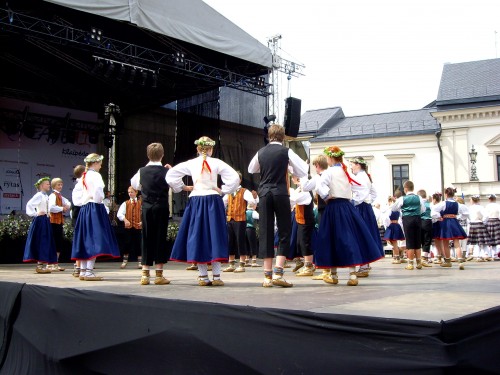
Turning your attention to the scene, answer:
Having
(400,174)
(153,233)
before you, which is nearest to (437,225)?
(153,233)

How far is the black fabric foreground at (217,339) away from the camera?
208 cm

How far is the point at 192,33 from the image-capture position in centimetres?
1153

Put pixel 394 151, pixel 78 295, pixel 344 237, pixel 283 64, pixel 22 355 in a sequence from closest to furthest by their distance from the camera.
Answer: pixel 78 295 → pixel 22 355 → pixel 344 237 → pixel 283 64 → pixel 394 151

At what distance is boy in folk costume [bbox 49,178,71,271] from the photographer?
8586 mm

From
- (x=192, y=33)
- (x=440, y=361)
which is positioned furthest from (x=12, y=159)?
(x=440, y=361)

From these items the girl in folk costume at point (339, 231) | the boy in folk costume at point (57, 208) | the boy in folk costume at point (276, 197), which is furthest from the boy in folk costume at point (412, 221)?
the boy in folk costume at point (57, 208)

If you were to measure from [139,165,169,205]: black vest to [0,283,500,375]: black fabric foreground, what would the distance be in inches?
75.3

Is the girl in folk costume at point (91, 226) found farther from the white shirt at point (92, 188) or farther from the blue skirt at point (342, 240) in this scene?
the blue skirt at point (342, 240)

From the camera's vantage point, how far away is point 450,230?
920 cm

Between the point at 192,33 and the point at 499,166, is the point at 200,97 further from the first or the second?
the point at 499,166

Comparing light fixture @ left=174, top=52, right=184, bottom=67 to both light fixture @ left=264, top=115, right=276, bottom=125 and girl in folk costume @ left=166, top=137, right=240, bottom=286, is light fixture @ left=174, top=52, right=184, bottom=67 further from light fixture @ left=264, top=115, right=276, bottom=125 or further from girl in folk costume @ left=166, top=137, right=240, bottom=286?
girl in folk costume @ left=166, top=137, right=240, bottom=286

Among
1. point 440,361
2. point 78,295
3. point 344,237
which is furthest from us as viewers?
point 344,237

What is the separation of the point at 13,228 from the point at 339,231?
8.59 meters

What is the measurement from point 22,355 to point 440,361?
10.2 feet
